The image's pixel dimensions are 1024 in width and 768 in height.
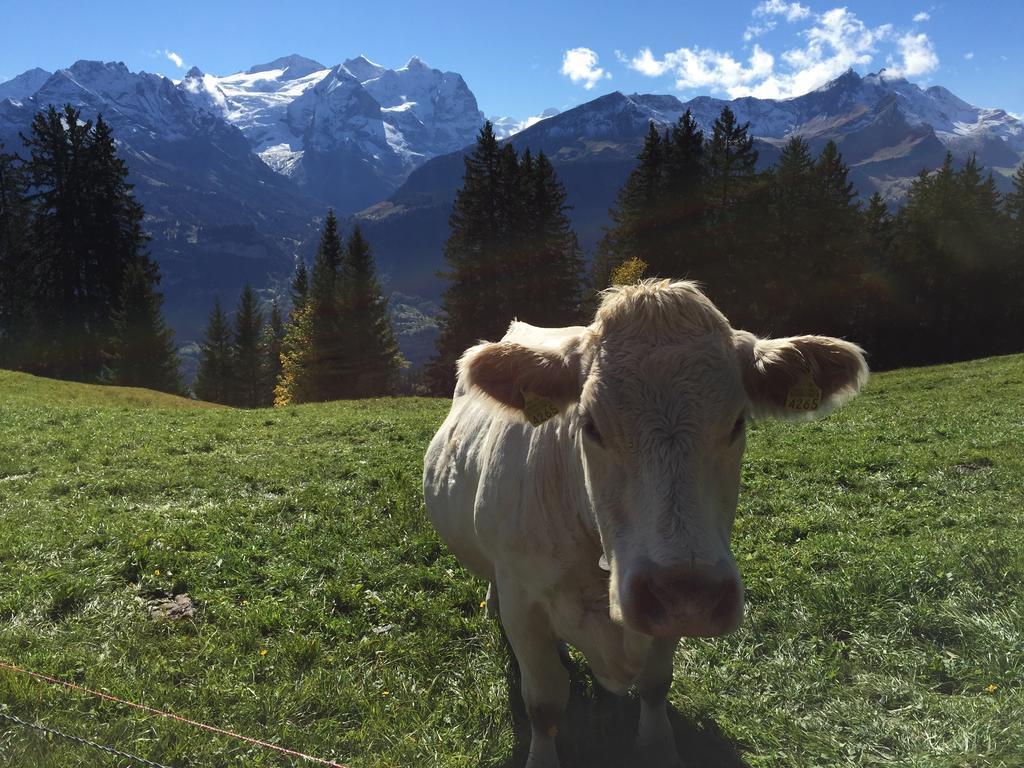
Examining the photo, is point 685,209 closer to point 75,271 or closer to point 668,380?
point 668,380

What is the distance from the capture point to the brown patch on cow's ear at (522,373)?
3758 millimetres

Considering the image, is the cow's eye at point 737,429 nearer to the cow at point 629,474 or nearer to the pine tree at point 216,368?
the cow at point 629,474

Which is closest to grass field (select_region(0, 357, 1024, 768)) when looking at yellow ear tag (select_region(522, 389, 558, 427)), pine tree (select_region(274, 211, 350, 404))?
yellow ear tag (select_region(522, 389, 558, 427))

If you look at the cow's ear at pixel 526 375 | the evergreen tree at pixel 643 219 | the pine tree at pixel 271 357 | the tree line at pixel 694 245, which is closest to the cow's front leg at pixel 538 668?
the cow's ear at pixel 526 375

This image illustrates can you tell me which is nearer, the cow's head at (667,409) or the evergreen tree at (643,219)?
the cow's head at (667,409)

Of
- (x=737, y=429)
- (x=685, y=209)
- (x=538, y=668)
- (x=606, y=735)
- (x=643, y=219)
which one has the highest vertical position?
(x=685, y=209)

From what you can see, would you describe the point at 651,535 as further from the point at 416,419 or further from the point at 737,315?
the point at 737,315

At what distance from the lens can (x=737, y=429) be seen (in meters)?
3.41

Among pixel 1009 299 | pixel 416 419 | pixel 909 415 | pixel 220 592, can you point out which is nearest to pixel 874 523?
pixel 220 592

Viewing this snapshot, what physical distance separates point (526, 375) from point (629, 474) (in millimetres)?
929

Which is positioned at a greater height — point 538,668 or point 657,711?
point 538,668

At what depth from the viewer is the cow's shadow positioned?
4.58 meters

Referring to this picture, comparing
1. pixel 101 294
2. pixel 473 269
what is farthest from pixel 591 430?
pixel 101 294

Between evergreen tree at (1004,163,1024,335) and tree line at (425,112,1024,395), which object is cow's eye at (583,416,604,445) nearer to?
tree line at (425,112,1024,395)
